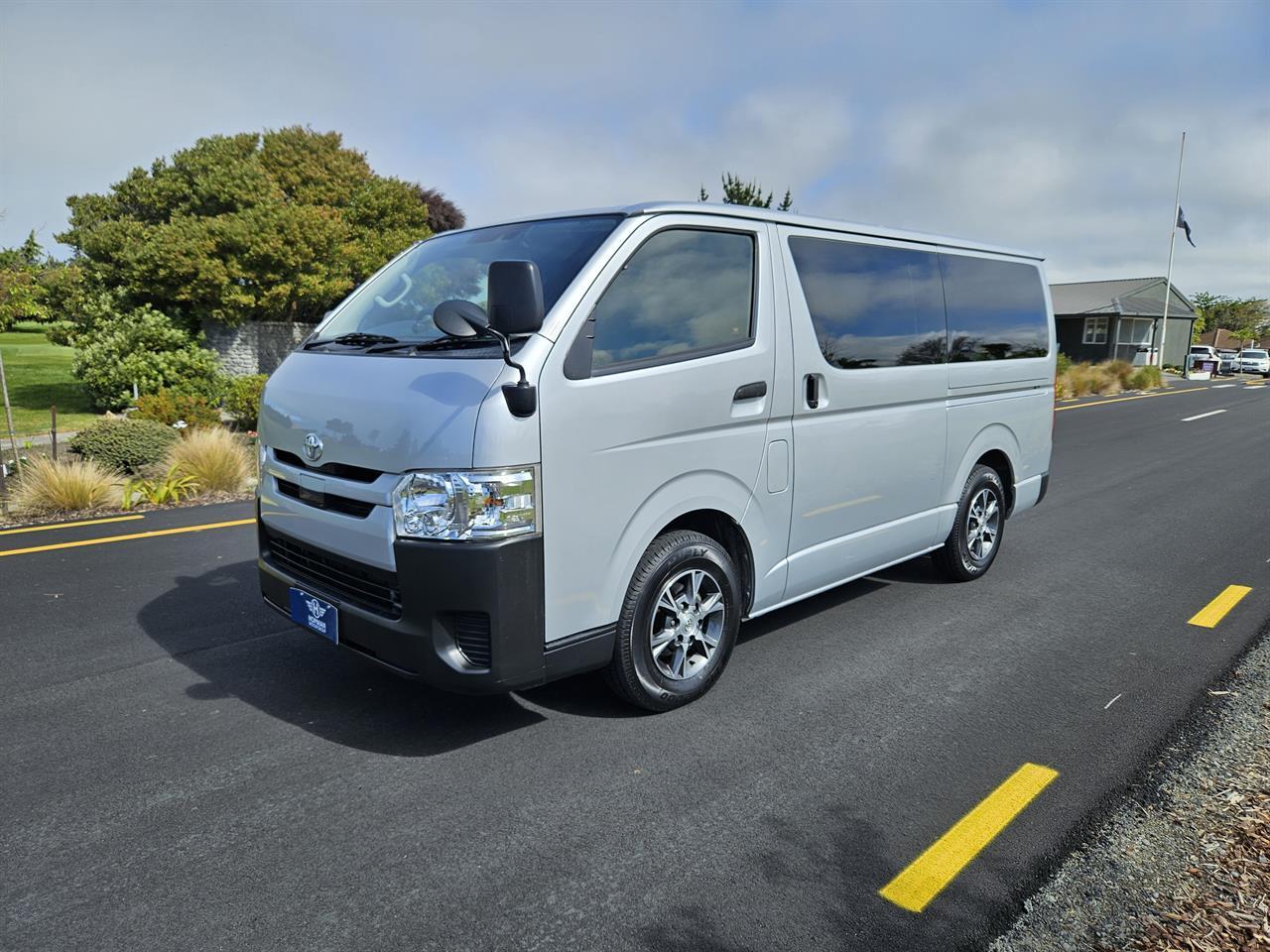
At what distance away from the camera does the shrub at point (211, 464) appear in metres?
9.16

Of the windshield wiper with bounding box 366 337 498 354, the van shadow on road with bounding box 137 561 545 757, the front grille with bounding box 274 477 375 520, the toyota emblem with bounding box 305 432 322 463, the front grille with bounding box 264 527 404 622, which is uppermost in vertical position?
the windshield wiper with bounding box 366 337 498 354

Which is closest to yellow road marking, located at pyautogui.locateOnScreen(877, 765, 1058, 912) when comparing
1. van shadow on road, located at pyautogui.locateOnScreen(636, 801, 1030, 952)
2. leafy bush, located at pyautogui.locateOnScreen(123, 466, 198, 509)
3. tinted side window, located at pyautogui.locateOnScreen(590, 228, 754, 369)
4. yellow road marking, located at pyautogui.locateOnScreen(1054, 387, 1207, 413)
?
van shadow on road, located at pyautogui.locateOnScreen(636, 801, 1030, 952)

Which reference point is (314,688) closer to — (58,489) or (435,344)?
(435,344)

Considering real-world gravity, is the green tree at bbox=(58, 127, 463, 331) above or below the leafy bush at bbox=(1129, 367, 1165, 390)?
above

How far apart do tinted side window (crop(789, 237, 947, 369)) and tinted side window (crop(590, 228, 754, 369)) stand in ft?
1.49

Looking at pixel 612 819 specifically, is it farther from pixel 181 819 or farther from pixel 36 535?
pixel 36 535

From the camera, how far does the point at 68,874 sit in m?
2.75

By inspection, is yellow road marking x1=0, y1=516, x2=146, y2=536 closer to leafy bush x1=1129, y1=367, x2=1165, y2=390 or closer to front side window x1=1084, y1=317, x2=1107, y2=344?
leafy bush x1=1129, y1=367, x2=1165, y2=390

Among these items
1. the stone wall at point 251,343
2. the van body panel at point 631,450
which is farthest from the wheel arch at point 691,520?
the stone wall at point 251,343

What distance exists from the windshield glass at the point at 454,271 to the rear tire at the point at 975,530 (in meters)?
3.29

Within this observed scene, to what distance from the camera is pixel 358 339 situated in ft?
13.2

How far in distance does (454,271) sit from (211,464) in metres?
6.23

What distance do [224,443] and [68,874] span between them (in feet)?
25.2

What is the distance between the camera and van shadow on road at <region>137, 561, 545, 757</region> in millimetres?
3736
